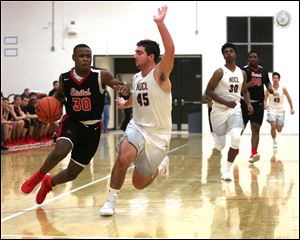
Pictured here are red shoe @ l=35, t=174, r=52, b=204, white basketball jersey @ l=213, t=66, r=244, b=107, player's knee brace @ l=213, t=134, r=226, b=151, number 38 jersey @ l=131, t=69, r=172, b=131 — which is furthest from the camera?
player's knee brace @ l=213, t=134, r=226, b=151

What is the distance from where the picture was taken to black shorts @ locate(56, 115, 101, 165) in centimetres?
571

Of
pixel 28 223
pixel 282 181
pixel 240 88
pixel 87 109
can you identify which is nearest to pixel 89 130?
pixel 87 109

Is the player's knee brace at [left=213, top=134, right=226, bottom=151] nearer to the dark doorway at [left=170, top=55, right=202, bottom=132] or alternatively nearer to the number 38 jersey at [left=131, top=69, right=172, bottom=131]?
the number 38 jersey at [left=131, top=69, right=172, bottom=131]

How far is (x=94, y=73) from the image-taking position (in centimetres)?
504

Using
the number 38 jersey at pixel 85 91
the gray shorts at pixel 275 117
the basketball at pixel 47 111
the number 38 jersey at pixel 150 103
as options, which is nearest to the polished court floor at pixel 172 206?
the number 38 jersey at pixel 150 103

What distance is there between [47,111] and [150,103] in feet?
3.05

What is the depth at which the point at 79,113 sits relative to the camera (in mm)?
5500

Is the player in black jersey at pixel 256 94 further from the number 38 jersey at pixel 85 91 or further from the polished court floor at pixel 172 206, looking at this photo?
the number 38 jersey at pixel 85 91

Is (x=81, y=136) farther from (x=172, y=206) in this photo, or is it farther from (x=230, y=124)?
(x=230, y=124)

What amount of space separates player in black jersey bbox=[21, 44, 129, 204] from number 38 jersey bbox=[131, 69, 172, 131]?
31cm

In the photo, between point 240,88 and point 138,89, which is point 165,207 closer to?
point 240,88

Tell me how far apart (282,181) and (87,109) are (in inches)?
234

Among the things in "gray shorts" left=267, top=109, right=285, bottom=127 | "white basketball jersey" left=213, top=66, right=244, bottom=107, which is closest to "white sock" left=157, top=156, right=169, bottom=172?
"white basketball jersey" left=213, top=66, right=244, bottom=107

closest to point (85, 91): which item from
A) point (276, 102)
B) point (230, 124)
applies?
point (230, 124)
